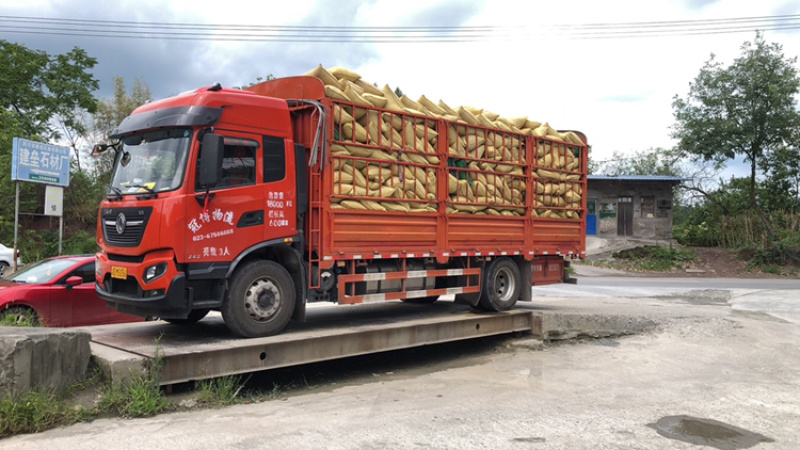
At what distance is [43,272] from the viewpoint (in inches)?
328

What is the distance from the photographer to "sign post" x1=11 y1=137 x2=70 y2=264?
12.0m

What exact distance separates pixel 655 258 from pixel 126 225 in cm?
2672

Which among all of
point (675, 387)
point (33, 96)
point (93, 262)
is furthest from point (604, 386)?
point (33, 96)

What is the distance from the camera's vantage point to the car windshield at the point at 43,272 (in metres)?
8.13

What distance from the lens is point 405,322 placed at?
332 inches

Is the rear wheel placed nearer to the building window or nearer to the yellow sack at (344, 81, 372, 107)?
the yellow sack at (344, 81, 372, 107)

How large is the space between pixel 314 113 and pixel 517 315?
15.7 ft

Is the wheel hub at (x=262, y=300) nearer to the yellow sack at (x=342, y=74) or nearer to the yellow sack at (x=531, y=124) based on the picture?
the yellow sack at (x=342, y=74)

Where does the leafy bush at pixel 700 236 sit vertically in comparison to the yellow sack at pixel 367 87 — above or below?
below

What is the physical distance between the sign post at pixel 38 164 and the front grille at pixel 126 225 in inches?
268

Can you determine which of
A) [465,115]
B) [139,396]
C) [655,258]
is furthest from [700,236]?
[139,396]

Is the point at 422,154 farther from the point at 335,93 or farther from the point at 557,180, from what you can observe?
the point at 557,180

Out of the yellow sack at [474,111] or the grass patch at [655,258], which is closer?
the yellow sack at [474,111]

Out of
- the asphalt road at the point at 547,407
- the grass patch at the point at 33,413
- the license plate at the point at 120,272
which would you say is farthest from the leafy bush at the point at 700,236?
the grass patch at the point at 33,413
